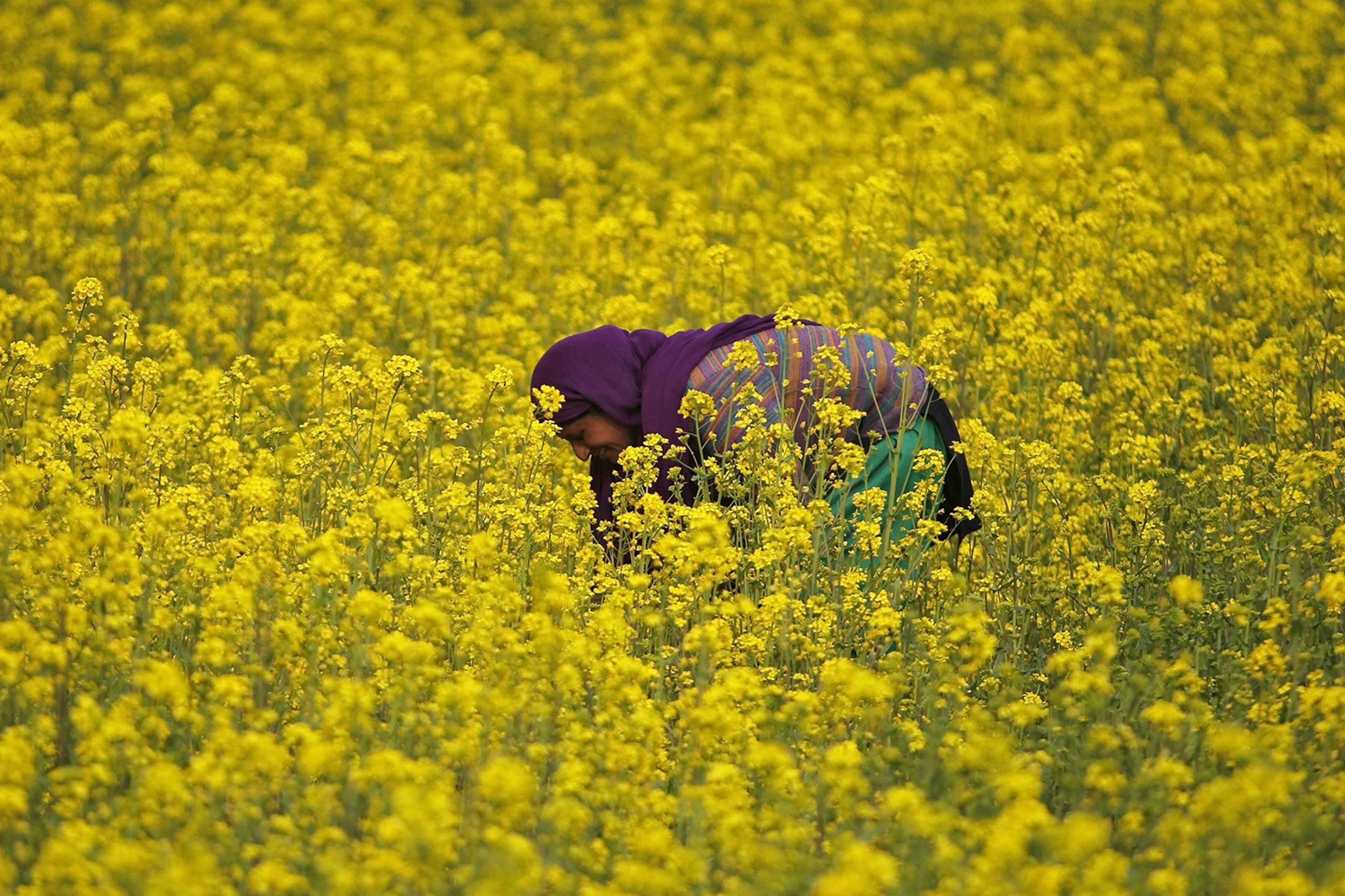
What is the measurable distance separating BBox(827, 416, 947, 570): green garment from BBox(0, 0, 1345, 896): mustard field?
0.15m

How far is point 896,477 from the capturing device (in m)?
5.69

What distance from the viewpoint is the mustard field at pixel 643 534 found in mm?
3799

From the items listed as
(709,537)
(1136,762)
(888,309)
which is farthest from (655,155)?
(1136,762)

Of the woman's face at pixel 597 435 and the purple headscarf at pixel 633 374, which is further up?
the purple headscarf at pixel 633 374

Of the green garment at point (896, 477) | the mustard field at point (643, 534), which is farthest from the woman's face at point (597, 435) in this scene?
the green garment at point (896, 477)

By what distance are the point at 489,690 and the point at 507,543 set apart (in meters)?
1.34

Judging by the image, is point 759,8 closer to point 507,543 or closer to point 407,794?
point 507,543

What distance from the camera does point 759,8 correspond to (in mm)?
15789

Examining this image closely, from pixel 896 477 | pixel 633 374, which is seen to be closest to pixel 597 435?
pixel 633 374

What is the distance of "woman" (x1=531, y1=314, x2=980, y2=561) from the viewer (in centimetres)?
579

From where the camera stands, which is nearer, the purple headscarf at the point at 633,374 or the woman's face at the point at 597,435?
the purple headscarf at the point at 633,374

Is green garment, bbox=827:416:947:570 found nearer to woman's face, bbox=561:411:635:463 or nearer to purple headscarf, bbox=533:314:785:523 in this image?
purple headscarf, bbox=533:314:785:523

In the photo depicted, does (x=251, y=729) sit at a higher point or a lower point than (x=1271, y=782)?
lower

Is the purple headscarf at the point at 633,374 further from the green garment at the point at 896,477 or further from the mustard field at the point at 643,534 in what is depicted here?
the green garment at the point at 896,477
